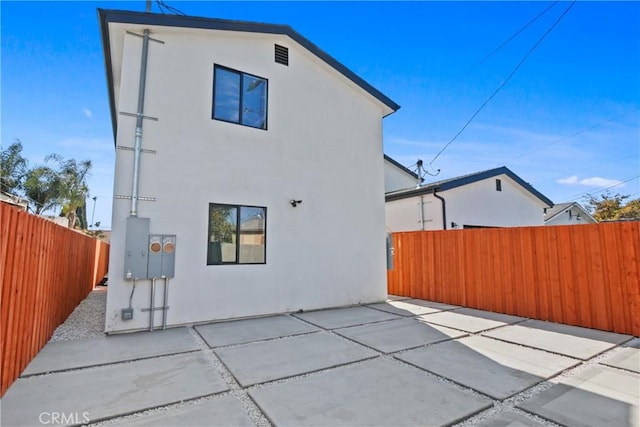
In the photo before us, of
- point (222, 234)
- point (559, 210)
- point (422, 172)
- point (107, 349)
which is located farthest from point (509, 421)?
point (559, 210)

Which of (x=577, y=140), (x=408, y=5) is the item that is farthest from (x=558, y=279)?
(x=577, y=140)

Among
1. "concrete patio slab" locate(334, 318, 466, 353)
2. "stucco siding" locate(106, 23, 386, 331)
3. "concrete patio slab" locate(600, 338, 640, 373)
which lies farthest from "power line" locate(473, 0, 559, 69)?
"concrete patio slab" locate(334, 318, 466, 353)

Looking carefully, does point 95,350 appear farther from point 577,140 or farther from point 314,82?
point 577,140

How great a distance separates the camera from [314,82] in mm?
7781

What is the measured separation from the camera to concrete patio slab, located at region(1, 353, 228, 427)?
265 cm

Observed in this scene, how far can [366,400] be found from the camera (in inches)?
113

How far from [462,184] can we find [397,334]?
7999 mm

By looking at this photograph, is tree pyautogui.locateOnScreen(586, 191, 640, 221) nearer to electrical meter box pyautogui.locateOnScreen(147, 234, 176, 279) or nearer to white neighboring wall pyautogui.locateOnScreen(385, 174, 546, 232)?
white neighboring wall pyautogui.locateOnScreen(385, 174, 546, 232)

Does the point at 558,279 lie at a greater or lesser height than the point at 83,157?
lesser

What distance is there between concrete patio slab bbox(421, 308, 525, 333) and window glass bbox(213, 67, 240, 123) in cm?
584

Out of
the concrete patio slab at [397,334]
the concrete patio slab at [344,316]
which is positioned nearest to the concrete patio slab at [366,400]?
the concrete patio slab at [397,334]

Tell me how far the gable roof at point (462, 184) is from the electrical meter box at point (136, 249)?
8.96 meters

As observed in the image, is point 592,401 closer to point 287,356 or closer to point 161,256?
point 287,356

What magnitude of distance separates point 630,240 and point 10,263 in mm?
8427
